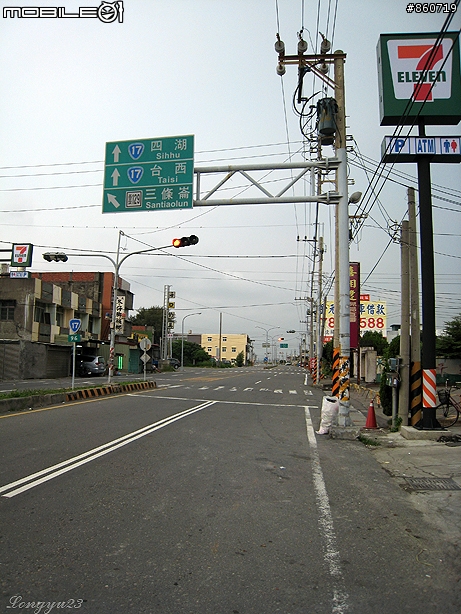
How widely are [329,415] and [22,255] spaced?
23492mm

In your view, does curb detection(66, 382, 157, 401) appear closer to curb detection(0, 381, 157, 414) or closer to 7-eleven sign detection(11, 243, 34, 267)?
curb detection(0, 381, 157, 414)

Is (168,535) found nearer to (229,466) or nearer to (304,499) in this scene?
(304,499)

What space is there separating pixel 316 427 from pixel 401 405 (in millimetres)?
2361

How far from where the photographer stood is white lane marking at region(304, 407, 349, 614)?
12.6 feet

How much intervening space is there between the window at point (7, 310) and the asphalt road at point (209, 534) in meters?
33.6

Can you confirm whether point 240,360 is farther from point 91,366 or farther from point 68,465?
point 68,465

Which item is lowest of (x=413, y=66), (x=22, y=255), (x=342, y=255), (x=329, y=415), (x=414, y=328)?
(x=329, y=415)

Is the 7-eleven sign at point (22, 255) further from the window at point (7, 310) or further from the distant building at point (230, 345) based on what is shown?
the distant building at point (230, 345)

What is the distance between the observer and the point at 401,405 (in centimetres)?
1366

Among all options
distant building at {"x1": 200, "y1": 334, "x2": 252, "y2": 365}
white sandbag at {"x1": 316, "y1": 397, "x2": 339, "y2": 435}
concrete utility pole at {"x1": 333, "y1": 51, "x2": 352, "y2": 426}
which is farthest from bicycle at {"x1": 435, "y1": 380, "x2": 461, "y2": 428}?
distant building at {"x1": 200, "y1": 334, "x2": 252, "y2": 365}

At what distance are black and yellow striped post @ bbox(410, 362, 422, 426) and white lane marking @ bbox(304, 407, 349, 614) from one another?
15.8 feet

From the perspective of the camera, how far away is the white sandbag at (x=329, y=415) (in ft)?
40.8

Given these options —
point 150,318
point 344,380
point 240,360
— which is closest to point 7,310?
point 344,380

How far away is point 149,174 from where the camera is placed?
1511cm
